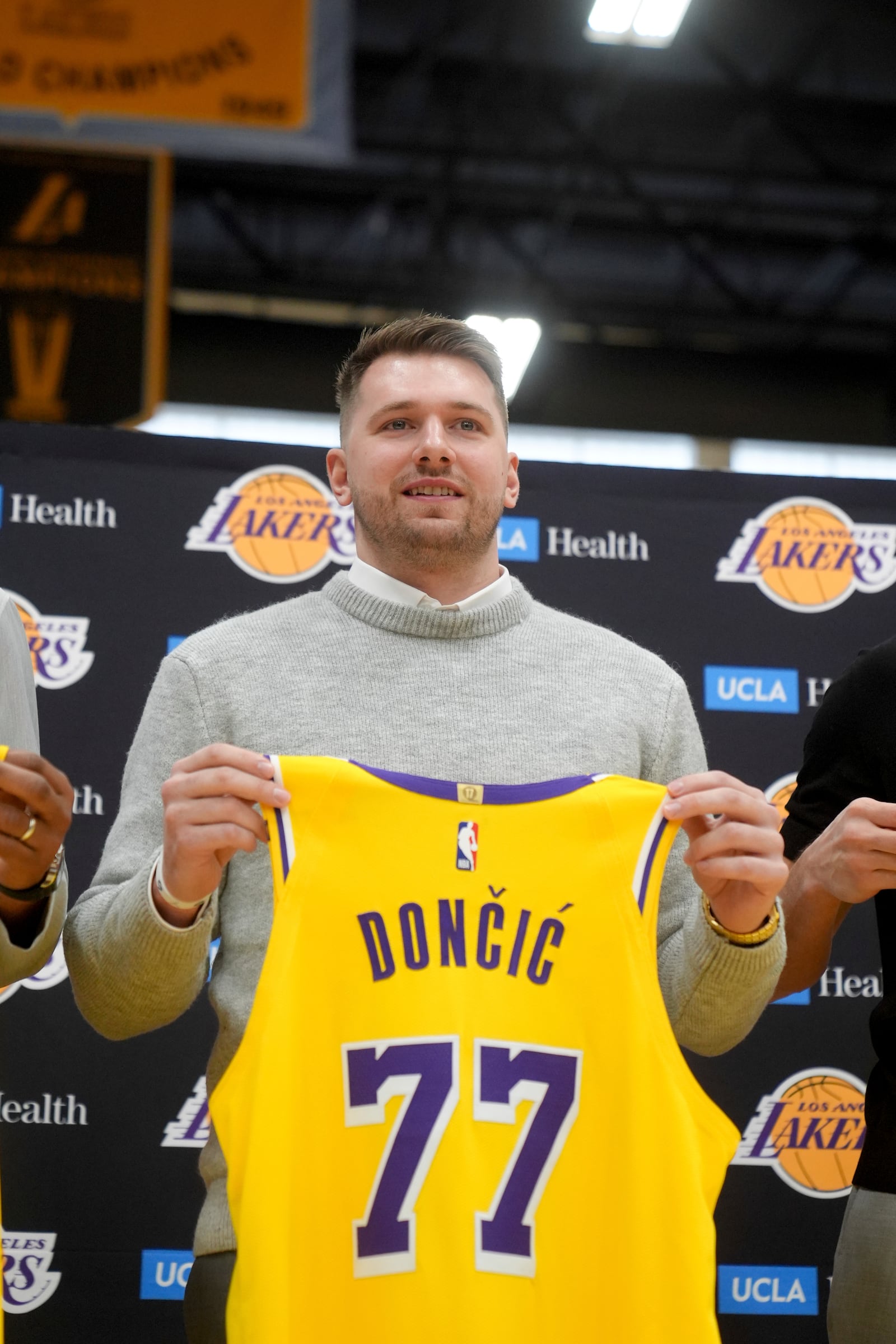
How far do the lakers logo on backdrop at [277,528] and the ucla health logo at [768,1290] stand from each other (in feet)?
5.72

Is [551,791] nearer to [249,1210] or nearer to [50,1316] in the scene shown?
[249,1210]

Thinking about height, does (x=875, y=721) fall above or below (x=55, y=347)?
below

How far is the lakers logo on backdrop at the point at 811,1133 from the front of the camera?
295 cm

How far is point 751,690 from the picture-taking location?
10.3 ft

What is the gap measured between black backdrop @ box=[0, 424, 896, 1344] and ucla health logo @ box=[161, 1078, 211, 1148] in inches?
0.5

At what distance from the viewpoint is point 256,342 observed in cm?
789

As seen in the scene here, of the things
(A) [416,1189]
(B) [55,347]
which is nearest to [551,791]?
(A) [416,1189]

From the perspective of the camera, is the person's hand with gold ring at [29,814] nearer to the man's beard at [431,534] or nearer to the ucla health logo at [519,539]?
the man's beard at [431,534]

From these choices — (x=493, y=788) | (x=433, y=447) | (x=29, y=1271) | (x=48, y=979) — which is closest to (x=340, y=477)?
(x=433, y=447)

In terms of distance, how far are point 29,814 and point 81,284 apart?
2125 millimetres

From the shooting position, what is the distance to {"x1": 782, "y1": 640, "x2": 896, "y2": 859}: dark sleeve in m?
2.06

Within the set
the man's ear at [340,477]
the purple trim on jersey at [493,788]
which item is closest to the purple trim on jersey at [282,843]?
the purple trim on jersey at [493,788]

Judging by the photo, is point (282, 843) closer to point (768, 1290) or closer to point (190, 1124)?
point (190, 1124)

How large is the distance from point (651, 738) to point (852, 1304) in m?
0.79
